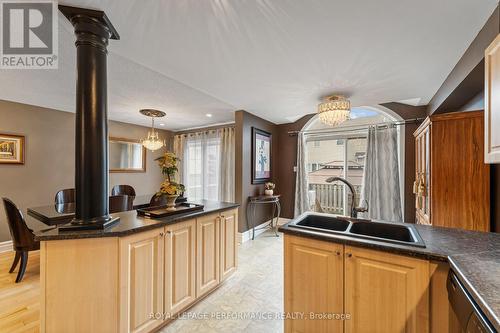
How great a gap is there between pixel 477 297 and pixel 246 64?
2204 mm

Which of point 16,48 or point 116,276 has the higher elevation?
point 16,48

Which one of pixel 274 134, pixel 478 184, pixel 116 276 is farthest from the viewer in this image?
pixel 274 134

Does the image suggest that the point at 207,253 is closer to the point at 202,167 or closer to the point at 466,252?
the point at 466,252

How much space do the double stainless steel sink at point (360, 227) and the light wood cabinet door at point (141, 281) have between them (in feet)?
3.54

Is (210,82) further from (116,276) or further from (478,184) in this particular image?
(478,184)

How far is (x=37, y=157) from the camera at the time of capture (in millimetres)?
3535

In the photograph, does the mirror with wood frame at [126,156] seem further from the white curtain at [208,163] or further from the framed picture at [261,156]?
the framed picture at [261,156]

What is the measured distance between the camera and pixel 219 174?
4.82m

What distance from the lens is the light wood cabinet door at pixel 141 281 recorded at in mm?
1413

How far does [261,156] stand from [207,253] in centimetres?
252

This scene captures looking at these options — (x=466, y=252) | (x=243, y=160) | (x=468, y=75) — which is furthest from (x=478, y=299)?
(x=243, y=160)

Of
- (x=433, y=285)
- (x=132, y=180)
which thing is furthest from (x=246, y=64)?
(x=132, y=180)

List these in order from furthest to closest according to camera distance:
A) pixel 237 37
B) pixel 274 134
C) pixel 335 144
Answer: pixel 274 134
pixel 335 144
pixel 237 37

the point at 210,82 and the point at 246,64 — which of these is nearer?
the point at 246,64
